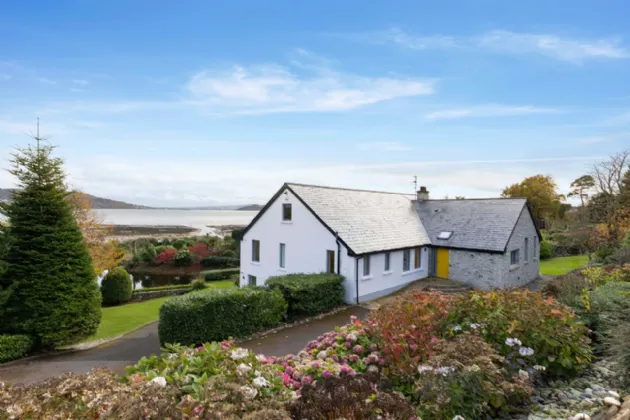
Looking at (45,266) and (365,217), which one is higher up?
(365,217)

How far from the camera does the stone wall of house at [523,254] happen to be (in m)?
20.6

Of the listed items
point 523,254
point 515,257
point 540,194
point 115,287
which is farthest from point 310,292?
point 540,194

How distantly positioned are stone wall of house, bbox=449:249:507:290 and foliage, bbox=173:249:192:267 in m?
30.3

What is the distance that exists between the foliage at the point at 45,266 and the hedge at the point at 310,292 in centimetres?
741

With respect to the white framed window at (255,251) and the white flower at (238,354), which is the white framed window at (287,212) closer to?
the white framed window at (255,251)

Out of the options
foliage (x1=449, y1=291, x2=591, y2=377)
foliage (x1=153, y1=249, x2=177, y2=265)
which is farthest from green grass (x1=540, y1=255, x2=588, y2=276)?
foliage (x1=153, y1=249, x2=177, y2=265)

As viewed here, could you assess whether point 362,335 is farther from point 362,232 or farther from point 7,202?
point 7,202

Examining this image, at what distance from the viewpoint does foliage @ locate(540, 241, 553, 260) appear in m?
33.8

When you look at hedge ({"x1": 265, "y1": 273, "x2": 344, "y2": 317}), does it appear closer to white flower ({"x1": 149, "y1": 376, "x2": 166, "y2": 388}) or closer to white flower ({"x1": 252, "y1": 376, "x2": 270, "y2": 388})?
white flower ({"x1": 252, "y1": 376, "x2": 270, "y2": 388})

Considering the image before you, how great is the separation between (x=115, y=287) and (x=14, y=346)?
13.1 meters

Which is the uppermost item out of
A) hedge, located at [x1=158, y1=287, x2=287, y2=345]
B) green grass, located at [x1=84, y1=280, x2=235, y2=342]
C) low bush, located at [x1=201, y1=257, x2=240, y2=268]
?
hedge, located at [x1=158, y1=287, x2=287, y2=345]

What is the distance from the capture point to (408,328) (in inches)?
243

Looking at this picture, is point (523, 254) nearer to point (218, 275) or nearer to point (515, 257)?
point (515, 257)

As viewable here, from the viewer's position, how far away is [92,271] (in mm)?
14203
